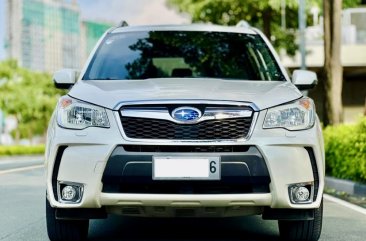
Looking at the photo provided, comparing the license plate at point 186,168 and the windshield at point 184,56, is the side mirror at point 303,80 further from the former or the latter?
the license plate at point 186,168

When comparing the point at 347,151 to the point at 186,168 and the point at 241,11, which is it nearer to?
the point at 186,168

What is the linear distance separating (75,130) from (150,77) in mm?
1211

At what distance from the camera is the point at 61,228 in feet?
18.5

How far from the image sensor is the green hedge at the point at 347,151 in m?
10.6


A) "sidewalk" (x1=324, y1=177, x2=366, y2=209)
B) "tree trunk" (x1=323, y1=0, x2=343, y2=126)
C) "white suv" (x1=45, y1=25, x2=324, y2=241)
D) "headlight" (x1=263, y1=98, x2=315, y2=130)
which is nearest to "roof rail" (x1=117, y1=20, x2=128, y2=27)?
"white suv" (x1=45, y1=25, x2=324, y2=241)

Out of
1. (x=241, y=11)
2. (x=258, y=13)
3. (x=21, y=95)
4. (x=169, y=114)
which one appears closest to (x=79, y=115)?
(x=169, y=114)

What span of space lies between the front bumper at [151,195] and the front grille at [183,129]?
2.6 inches

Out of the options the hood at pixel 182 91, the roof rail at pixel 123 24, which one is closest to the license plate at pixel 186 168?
the hood at pixel 182 91

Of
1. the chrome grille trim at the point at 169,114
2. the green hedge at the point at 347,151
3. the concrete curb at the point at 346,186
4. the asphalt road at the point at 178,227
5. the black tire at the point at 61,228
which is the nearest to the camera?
the chrome grille trim at the point at 169,114

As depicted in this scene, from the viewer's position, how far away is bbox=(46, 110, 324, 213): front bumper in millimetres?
5109

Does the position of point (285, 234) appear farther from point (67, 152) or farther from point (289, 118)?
point (67, 152)

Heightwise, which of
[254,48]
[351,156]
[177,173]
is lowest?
[351,156]

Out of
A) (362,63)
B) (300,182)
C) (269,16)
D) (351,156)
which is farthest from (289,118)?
(362,63)

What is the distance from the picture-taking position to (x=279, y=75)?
6402 mm
